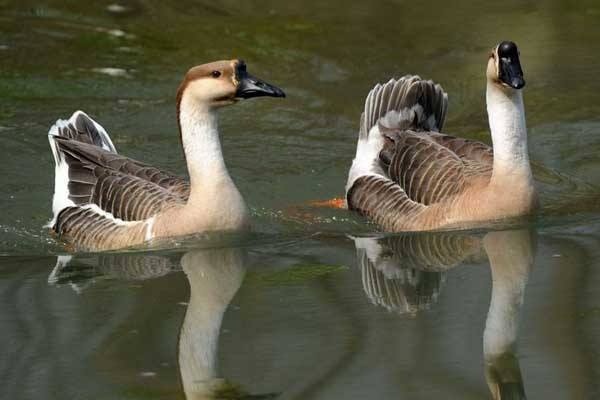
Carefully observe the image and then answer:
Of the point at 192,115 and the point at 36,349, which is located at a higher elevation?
the point at 192,115

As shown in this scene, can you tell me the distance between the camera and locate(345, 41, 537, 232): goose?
30.3 feet

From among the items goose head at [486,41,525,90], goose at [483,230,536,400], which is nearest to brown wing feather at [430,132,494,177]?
goose head at [486,41,525,90]

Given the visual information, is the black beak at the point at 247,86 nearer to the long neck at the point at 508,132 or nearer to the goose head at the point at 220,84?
the goose head at the point at 220,84

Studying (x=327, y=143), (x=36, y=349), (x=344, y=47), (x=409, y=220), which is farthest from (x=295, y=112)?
(x=36, y=349)

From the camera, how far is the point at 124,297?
23.2 ft

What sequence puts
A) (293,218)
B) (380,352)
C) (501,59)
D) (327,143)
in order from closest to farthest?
(380,352)
(501,59)
(293,218)
(327,143)

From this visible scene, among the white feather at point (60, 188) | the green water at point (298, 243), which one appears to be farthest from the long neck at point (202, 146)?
the white feather at point (60, 188)

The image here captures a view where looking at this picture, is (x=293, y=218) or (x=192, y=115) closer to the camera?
(x=192, y=115)

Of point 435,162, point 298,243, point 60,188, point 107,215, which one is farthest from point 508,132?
point 60,188

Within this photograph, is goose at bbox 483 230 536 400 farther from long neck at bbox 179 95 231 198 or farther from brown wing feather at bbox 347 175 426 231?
long neck at bbox 179 95 231 198

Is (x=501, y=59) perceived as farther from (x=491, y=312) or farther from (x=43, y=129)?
(x=43, y=129)

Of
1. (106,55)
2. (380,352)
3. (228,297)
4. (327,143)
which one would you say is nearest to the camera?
(380,352)

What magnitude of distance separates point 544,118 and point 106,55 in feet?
16.9

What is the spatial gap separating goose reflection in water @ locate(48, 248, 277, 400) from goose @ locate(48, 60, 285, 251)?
1.92 feet
